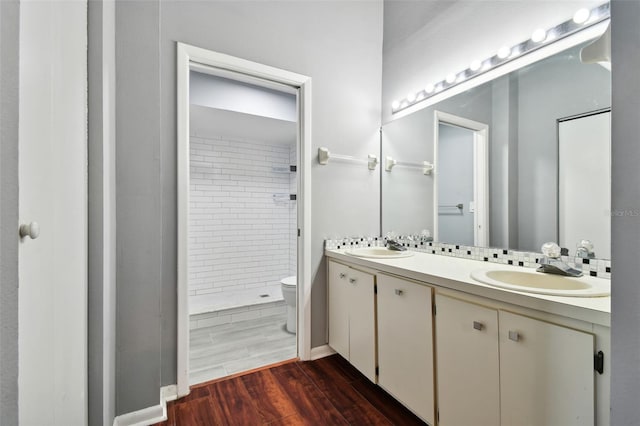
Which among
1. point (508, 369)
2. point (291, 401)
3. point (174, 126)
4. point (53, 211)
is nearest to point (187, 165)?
point (174, 126)

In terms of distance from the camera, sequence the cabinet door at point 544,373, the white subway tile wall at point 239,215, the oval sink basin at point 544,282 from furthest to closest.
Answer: the white subway tile wall at point 239,215, the oval sink basin at point 544,282, the cabinet door at point 544,373

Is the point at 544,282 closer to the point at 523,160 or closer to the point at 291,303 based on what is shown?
the point at 523,160

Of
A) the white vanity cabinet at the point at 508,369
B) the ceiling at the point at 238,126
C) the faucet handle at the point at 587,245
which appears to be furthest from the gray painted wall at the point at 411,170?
the ceiling at the point at 238,126

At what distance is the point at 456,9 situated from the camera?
1.87 meters

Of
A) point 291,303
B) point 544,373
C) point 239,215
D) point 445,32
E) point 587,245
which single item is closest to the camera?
point 544,373

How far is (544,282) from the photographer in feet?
4.06

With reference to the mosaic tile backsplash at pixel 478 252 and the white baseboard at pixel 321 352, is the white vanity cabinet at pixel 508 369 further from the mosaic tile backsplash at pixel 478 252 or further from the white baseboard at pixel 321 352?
the white baseboard at pixel 321 352

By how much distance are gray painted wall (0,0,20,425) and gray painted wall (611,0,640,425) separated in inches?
39.2

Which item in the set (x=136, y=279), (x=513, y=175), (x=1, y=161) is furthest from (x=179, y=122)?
(x=513, y=175)

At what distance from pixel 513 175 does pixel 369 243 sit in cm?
113

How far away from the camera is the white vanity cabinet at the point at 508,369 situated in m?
0.84

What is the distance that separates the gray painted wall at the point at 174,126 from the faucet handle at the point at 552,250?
1225 mm

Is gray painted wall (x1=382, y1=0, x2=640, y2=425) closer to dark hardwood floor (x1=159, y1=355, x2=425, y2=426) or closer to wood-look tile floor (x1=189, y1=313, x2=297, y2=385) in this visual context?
dark hardwood floor (x1=159, y1=355, x2=425, y2=426)

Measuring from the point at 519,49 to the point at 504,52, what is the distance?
0.07 m
